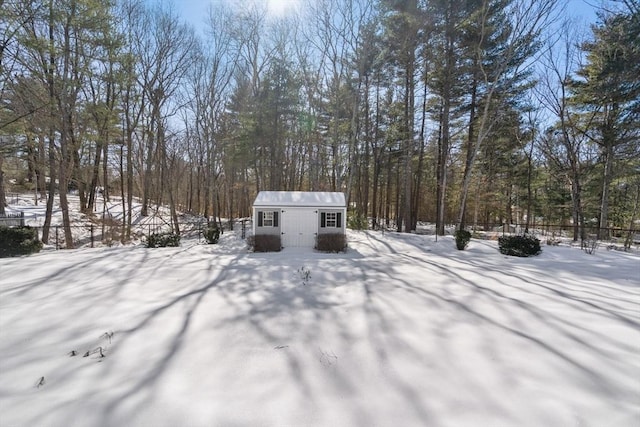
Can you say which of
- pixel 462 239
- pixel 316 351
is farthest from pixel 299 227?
pixel 316 351

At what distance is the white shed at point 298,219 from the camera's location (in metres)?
11.8

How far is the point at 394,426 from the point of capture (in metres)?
1.98

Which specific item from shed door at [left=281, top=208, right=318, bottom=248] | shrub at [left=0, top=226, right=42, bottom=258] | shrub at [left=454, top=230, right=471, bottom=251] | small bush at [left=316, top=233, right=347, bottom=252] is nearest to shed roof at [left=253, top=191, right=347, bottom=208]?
shed door at [left=281, top=208, right=318, bottom=248]

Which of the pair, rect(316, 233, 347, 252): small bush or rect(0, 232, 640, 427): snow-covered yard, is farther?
rect(316, 233, 347, 252): small bush

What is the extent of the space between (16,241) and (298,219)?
349 inches

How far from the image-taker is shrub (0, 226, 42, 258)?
7605mm

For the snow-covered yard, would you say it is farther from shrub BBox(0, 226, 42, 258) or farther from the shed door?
the shed door

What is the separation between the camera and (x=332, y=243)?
10797 mm

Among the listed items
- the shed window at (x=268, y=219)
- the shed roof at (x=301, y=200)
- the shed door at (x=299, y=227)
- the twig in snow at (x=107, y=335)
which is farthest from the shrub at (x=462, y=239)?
the twig in snow at (x=107, y=335)

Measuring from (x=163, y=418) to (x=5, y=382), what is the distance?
1.66 metres

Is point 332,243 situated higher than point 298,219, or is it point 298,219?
point 298,219

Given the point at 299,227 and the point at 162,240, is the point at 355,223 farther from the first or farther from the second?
the point at 162,240

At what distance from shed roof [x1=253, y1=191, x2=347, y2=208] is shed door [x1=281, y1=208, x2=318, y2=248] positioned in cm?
34

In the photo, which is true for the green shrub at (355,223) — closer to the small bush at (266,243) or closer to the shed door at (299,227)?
the shed door at (299,227)
